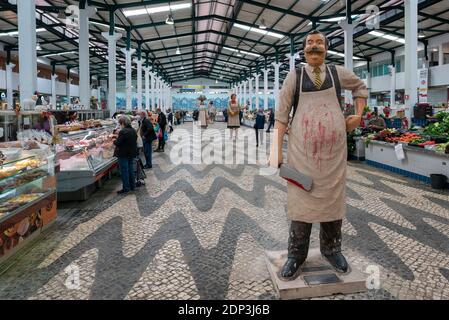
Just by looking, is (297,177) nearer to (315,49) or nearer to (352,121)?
(352,121)

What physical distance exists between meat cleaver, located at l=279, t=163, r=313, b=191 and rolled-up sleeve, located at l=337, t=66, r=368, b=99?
759 mm

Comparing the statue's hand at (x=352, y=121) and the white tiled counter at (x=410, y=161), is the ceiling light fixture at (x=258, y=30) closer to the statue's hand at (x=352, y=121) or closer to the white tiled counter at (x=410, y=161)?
the white tiled counter at (x=410, y=161)

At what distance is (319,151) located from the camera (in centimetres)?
262

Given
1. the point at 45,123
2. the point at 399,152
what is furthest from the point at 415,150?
the point at 45,123

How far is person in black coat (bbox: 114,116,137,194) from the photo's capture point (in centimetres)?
641

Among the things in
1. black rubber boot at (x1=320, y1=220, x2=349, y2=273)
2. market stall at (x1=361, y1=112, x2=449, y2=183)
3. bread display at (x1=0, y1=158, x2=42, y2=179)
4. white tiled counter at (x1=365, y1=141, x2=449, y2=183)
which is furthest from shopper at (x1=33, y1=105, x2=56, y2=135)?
white tiled counter at (x1=365, y1=141, x2=449, y2=183)

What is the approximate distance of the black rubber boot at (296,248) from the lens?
2.78 m

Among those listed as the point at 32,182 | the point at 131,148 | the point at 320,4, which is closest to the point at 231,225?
the point at 32,182

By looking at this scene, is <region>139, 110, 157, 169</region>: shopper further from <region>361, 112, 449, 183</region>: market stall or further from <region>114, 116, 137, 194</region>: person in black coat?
<region>361, 112, 449, 183</region>: market stall

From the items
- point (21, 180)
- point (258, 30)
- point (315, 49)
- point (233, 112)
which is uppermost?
point (258, 30)

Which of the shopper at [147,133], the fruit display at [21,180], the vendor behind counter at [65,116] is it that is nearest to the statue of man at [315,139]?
the fruit display at [21,180]

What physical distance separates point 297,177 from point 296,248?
22.4 inches

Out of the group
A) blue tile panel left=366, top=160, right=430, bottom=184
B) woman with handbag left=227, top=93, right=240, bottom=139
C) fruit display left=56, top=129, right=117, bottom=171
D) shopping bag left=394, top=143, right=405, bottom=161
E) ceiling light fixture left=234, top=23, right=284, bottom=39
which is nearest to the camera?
fruit display left=56, top=129, right=117, bottom=171
